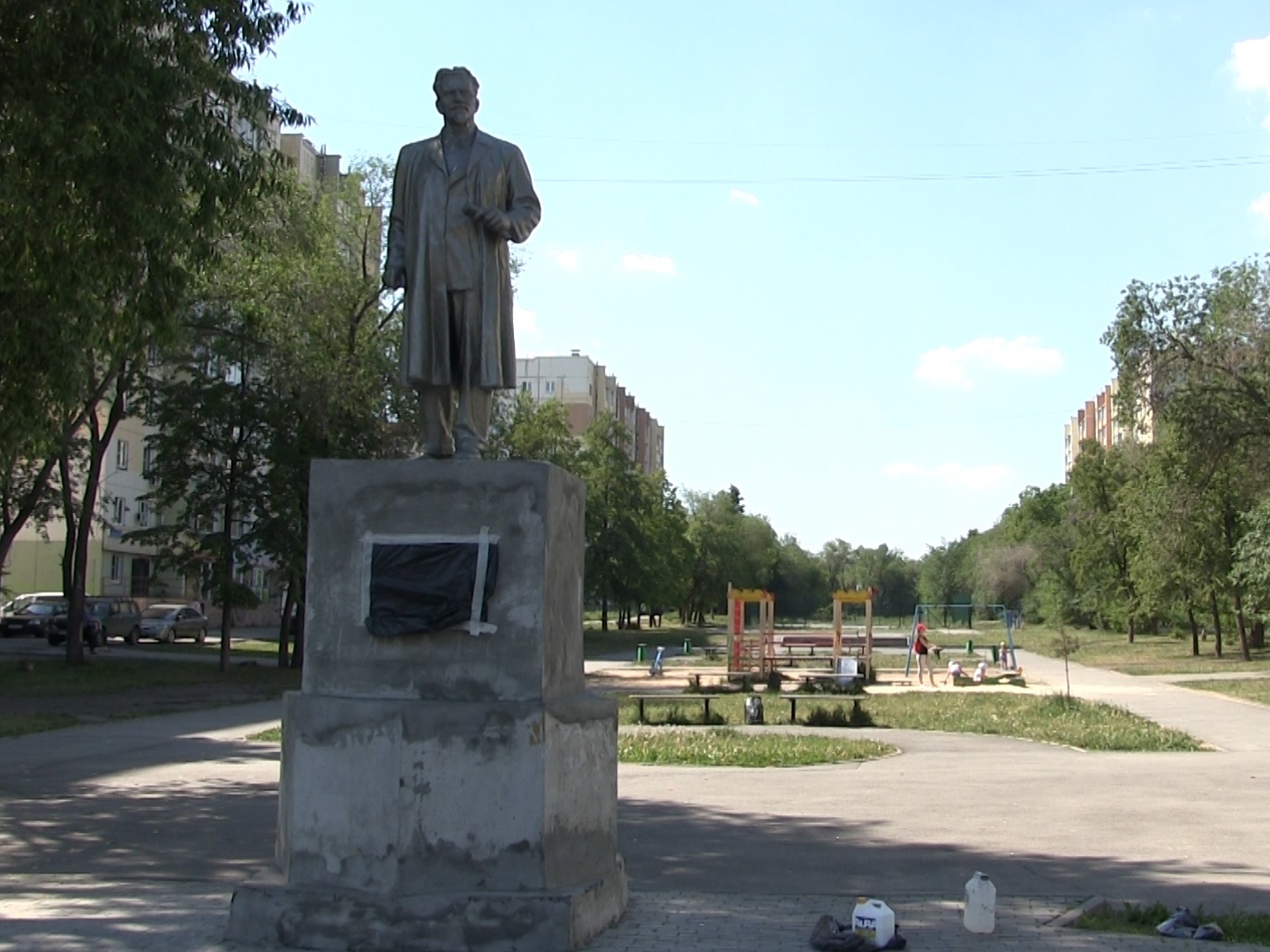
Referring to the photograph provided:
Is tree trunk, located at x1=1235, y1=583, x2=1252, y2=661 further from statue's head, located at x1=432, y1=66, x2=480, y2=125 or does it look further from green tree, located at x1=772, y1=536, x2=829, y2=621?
green tree, located at x1=772, y1=536, x2=829, y2=621

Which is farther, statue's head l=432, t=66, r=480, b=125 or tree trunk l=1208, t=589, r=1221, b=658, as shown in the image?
tree trunk l=1208, t=589, r=1221, b=658

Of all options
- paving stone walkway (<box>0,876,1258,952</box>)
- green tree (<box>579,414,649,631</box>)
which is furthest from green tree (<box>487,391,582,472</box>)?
paving stone walkway (<box>0,876,1258,952</box>)

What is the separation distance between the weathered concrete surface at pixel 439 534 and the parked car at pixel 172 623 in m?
44.6

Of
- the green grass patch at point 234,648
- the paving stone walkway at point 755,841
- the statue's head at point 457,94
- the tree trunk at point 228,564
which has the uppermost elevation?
the statue's head at point 457,94

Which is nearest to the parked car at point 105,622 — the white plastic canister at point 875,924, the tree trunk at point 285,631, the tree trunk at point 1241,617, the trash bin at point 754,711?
the tree trunk at point 285,631

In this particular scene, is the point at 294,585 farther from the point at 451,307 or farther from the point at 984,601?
the point at 984,601

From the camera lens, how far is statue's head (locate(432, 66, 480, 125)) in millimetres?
7836

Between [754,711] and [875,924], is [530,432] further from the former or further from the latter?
[875,924]

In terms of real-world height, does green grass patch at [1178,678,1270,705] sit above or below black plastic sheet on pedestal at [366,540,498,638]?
below

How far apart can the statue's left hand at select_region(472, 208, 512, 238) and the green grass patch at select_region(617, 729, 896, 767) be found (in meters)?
9.91

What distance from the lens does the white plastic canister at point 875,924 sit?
684 cm

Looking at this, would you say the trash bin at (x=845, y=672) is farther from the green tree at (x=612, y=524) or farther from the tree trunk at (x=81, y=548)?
the green tree at (x=612, y=524)

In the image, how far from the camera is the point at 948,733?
2075 cm

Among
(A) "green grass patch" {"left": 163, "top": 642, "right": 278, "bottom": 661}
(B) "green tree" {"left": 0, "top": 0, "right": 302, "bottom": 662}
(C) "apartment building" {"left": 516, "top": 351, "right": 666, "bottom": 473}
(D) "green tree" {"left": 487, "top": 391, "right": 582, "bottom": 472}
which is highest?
(C) "apartment building" {"left": 516, "top": 351, "right": 666, "bottom": 473}
